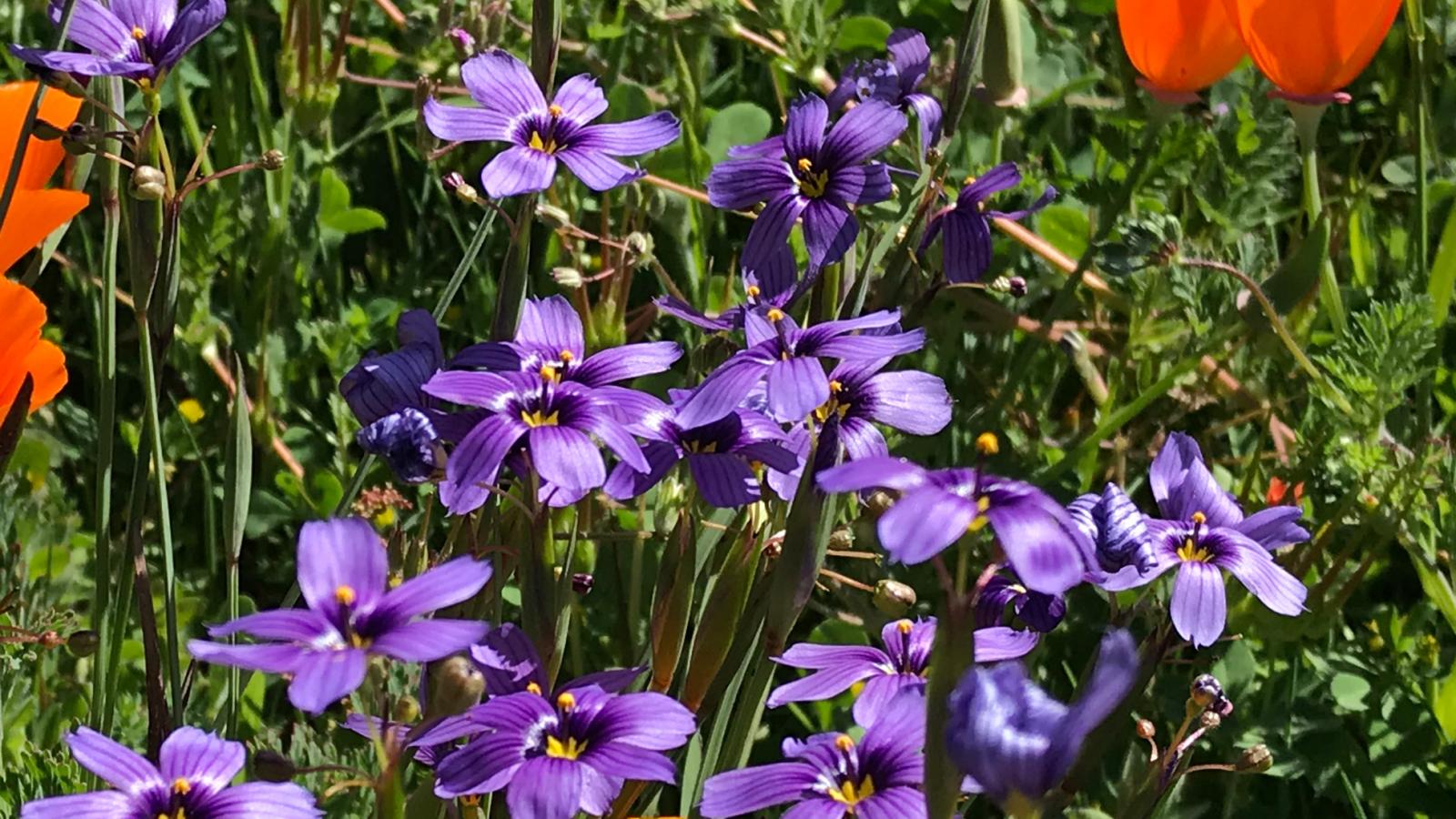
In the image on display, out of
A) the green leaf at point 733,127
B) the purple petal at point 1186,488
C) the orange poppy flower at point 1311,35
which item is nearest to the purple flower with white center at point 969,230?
the purple petal at point 1186,488

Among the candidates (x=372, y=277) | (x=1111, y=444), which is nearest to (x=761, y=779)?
(x=1111, y=444)

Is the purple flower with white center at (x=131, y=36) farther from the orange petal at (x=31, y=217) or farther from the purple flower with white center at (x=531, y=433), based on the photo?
the purple flower with white center at (x=531, y=433)

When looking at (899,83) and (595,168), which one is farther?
(899,83)

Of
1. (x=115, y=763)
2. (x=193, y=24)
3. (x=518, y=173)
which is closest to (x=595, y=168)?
(x=518, y=173)

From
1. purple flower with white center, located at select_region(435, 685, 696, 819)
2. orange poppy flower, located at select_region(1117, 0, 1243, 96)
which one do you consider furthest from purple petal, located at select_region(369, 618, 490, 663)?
orange poppy flower, located at select_region(1117, 0, 1243, 96)

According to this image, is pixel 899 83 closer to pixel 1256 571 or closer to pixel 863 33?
pixel 1256 571

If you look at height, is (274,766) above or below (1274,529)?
above

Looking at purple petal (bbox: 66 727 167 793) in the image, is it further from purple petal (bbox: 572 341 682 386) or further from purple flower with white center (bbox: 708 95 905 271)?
purple flower with white center (bbox: 708 95 905 271)
